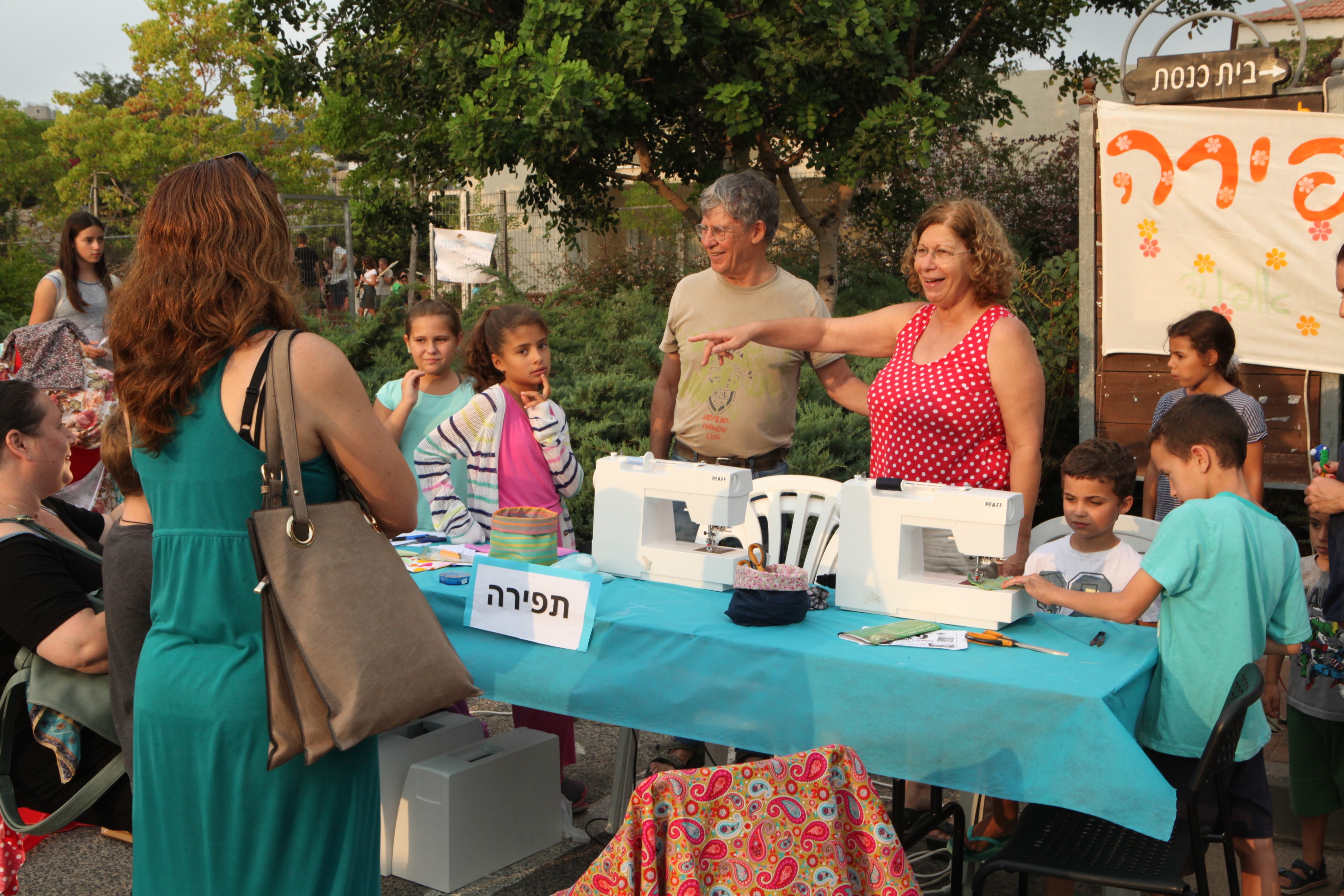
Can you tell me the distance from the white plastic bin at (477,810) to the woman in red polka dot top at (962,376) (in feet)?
4.14

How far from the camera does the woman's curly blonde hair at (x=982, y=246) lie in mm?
2732

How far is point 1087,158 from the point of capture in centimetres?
536

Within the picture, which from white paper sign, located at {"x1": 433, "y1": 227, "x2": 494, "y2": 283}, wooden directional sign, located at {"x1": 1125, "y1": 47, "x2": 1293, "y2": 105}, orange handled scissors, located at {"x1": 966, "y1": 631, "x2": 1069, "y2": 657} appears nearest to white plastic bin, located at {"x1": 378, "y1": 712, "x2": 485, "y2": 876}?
orange handled scissors, located at {"x1": 966, "y1": 631, "x2": 1069, "y2": 657}

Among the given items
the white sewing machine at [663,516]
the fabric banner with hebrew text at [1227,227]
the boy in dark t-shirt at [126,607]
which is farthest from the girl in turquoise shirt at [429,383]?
the fabric banner with hebrew text at [1227,227]

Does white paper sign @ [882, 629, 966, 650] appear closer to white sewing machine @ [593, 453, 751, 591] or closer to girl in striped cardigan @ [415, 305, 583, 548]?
white sewing machine @ [593, 453, 751, 591]

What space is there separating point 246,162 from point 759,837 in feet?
4.40

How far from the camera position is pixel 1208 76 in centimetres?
512

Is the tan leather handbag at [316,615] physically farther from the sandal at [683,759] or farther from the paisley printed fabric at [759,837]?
the sandal at [683,759]

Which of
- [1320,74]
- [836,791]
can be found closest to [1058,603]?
[836,791]

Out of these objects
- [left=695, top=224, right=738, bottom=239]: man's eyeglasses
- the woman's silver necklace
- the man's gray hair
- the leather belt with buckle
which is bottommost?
the woman's silver necklace

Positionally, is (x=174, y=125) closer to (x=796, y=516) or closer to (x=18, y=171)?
(x=18, y=171)

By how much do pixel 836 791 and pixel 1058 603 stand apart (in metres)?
0.83

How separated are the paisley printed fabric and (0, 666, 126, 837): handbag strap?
1432 mm

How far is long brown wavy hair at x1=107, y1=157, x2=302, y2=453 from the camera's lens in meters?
1.64
